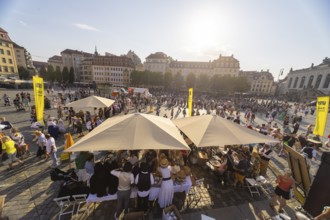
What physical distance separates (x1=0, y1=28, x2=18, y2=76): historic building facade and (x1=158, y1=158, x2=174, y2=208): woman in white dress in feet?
200

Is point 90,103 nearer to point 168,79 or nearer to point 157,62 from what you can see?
point 168,79

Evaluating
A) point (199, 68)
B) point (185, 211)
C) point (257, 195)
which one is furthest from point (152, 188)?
point (199, 68)

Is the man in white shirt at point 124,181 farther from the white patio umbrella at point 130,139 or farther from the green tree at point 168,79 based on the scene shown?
the green tree at point 168,79

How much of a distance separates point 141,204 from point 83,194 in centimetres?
169

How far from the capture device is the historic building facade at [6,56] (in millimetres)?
40281

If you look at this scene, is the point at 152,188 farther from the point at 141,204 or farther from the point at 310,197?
the point at 310,197

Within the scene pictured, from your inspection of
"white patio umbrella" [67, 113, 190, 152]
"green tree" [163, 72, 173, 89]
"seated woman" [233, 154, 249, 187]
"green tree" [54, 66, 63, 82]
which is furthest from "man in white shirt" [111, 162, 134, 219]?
"green tree" [54, 66, 63, 82]

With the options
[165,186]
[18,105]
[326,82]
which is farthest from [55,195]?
[326,82]

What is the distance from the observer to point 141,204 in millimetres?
4152

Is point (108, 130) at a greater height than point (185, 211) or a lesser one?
greater

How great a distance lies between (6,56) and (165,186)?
62.5 metres

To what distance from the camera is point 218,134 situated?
16.7 feet

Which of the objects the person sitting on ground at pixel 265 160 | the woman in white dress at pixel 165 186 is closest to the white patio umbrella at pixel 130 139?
the woman in white dress at pixel 165 186

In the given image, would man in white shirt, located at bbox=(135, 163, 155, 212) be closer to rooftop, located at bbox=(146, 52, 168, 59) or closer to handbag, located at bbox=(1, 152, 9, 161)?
handbag, located at bbox=(1, 152, 9, 161)
